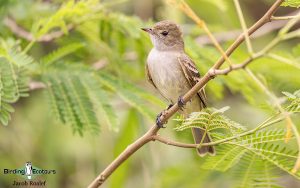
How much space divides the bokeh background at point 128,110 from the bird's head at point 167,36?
0.28 feet

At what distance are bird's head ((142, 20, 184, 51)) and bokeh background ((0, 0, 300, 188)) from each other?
8cm

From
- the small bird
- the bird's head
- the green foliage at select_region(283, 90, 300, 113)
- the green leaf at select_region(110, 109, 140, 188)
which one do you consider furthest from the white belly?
the green foliage at select_region(283, 90, 300, 113)

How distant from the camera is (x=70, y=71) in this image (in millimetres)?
3846

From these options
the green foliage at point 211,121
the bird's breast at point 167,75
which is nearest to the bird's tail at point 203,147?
the bird's breast at point 167,75

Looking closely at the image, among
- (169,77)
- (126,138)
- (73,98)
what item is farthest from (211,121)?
(126,138)

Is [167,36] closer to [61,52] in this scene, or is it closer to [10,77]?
[61,52]

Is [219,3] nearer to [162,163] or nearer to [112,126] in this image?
[112,126]

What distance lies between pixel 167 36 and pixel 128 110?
2.19 ft

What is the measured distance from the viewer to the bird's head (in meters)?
4.34

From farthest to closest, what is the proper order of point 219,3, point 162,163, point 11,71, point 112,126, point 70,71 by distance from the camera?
point 162,163 → point 219,3 → point 70,71 → point 112,126 → point 11,71

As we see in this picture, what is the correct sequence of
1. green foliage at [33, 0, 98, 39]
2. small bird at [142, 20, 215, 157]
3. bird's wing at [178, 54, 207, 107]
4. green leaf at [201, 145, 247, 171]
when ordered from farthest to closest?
small bird at [142, 20, 215, 157], bird's wing at [178, 54, 207, 107], green foliage at [33, 0, 98, 39], green leaf at [201, 145, 247, 171]

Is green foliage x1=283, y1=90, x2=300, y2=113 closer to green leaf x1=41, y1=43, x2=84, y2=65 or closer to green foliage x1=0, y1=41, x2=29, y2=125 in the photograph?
green foliage x1=0, y1=41, x2=29, y2=125

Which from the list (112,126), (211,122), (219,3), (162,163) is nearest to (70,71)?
(112,126)

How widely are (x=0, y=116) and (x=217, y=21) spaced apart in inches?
116
